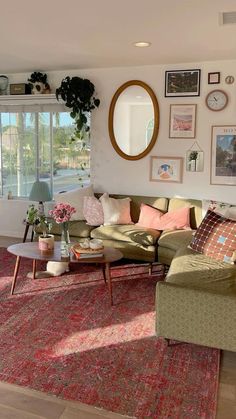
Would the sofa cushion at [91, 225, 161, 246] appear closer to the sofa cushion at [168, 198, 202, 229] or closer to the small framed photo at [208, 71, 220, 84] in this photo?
the sofa cushion at [168, 198, 202, 229]

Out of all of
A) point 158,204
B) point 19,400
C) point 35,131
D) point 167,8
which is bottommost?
point 19,400

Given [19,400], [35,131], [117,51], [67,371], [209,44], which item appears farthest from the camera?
[35,131]

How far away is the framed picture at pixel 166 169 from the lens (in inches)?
193

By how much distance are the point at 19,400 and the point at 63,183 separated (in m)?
3.77

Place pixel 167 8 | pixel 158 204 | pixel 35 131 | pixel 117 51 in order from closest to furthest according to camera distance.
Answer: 1. pixel 167 8
2. pixel 117 51
3. pixel 158 204
4. pixel 35 131

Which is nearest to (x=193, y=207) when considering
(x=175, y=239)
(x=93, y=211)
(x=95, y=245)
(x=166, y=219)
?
(x=166, y=219)

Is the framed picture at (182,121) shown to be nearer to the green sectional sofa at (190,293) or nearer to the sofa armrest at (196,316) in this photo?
the green sectional sofa at (190,293)

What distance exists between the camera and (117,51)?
4.11 metres

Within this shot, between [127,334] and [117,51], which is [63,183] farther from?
[127,334]

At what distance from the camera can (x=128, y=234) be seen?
4.30 m

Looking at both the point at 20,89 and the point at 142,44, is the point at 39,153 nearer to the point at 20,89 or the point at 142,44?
the point at 20,89

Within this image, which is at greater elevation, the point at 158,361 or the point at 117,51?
the point at 117,51

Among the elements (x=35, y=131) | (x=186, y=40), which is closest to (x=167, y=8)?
(x=186, y=40)

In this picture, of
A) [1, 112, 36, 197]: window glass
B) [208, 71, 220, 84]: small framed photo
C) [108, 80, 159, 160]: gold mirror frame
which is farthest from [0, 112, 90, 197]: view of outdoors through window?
[208, 71, 220, 84]: small framed photo
